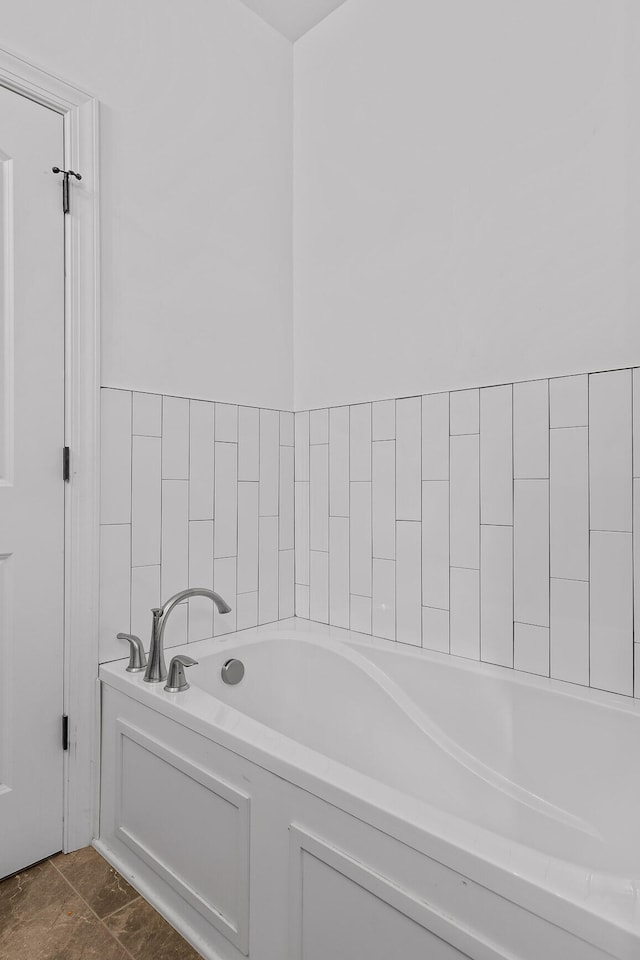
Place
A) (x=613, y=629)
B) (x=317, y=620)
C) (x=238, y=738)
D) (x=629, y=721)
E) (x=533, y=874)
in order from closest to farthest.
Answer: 1. (x=533, y=874)
2. (x=238, y=738)
3. (x=629, y=721)
4. (x=613, y=629)
5. (x=317, y=620)

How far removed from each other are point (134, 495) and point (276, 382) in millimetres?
730

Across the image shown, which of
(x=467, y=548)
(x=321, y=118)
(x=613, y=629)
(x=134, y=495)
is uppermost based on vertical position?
(x=321, y=118)

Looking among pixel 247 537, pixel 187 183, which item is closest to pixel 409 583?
pixel 247 537

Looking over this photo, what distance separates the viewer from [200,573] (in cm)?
187

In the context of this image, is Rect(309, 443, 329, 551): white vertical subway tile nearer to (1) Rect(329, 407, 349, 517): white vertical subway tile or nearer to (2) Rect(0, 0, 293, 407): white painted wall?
(1) Rect(329, 407, 349, 517): white vertical subway tile

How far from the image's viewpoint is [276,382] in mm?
2162

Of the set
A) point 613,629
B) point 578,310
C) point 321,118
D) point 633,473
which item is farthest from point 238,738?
point 321,118

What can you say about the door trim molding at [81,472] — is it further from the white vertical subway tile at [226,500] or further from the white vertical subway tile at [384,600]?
the white vertical subway tile at [384,600]

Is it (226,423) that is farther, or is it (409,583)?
(226,423)

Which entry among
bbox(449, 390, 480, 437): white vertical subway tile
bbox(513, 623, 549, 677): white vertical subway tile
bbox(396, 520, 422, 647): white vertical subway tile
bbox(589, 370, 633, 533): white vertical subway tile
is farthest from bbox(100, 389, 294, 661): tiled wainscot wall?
bbox(589, 370, 633, 533): white vertical subway tile

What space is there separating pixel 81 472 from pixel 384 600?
1.02 m

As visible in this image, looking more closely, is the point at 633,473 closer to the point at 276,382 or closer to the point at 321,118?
the point at 276,382

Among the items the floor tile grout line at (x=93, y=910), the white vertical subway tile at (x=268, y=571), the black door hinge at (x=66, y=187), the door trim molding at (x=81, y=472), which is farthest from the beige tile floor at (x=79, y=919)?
the black door hinge at (x=66, y=187)

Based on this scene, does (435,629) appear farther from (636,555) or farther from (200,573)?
(200,573)
